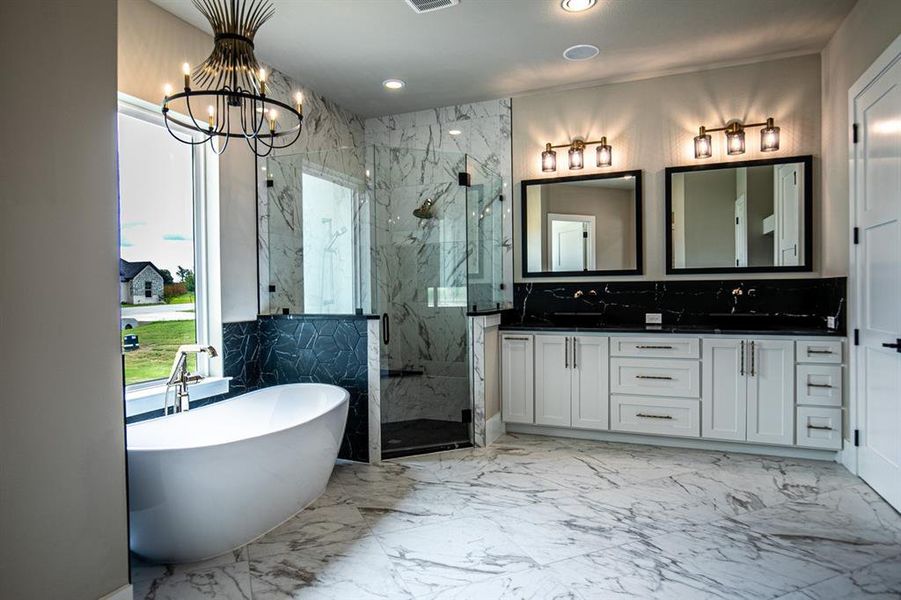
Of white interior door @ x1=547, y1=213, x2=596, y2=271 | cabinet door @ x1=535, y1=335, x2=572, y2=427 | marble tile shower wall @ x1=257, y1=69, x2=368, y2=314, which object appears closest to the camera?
marble tile shower wall @ x1=257, y1=69, x2=368, y2=314

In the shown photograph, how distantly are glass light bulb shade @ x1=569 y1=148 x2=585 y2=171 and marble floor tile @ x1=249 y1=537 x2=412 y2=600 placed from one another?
334cm

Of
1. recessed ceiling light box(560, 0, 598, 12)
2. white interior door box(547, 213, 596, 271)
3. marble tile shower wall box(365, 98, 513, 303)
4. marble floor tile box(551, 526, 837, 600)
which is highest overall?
recessed ceiling light box(560, 0, 598, 12)

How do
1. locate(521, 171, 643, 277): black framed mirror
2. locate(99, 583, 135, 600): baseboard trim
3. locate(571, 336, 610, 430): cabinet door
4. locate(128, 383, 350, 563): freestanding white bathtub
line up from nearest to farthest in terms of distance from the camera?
locate(99, 583, 135, 600): baseboard trim → locate(128, 383, 350, 563): freestanding white bathtub → locate(571, 336, 610, 430): cabinet door → locate(521, 171, 643, 277): black framed mirror

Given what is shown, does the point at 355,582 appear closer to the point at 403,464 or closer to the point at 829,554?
the point at 403,464

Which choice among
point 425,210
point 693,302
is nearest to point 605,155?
point 693,302

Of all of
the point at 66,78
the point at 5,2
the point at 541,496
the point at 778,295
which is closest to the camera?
the point at 5,2

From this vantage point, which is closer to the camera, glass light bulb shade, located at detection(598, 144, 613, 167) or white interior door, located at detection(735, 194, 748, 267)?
white interior door, located at detection(735, 194, 748, 267)

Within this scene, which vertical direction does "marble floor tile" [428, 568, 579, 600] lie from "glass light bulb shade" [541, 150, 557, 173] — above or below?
below

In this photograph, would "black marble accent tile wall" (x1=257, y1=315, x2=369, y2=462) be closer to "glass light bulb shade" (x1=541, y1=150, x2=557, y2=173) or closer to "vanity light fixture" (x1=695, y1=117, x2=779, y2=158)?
"glass light bulb shade" (x1=541, y1=150, x2=557, y2=173)

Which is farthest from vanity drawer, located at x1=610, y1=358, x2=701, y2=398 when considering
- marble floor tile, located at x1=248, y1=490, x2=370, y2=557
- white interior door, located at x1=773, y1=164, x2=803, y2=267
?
marble floor tile, located at x1=248, y1=490, x2=370, y2=557

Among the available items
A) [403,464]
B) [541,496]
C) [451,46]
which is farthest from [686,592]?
Result: [451,46]

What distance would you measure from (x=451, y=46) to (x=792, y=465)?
3626 mm

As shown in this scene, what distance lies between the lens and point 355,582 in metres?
2.08

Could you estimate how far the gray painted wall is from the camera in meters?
1.56
